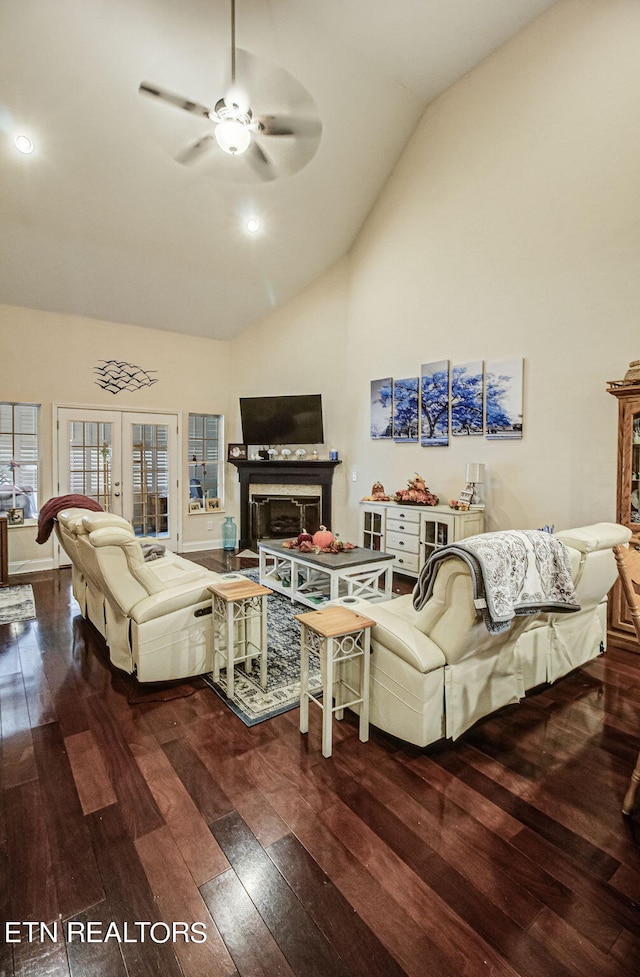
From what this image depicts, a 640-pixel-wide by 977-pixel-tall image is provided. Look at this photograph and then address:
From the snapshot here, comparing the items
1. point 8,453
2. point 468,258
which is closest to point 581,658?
point 468,258

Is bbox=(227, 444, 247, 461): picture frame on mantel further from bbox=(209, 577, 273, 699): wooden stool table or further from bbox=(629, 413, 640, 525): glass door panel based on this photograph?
bbox=(629, 413, 640, 525): glass door panel

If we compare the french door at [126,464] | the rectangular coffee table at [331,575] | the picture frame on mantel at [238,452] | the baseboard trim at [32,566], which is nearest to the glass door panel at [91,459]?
the french door at [126,464]

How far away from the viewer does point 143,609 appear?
2750mm

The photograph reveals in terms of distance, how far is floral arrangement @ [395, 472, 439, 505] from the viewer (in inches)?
211

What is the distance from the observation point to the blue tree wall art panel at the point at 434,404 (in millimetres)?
5402

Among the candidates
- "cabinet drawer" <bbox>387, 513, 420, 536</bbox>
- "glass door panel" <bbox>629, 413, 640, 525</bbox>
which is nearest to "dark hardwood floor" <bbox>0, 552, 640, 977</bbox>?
"glass door panel" <bbox>629, 413, 640, 525</bbox>

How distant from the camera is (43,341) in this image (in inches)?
226

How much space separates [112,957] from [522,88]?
664cm

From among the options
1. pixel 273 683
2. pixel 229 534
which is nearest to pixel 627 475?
pixel 273 683

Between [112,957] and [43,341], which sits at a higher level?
[43,341]

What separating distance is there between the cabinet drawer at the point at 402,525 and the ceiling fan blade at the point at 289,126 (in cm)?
380

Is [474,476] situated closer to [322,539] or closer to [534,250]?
[322,539]

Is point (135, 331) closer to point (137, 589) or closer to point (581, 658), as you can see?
point (137, 589)

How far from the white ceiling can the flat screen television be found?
1536 millimetres
